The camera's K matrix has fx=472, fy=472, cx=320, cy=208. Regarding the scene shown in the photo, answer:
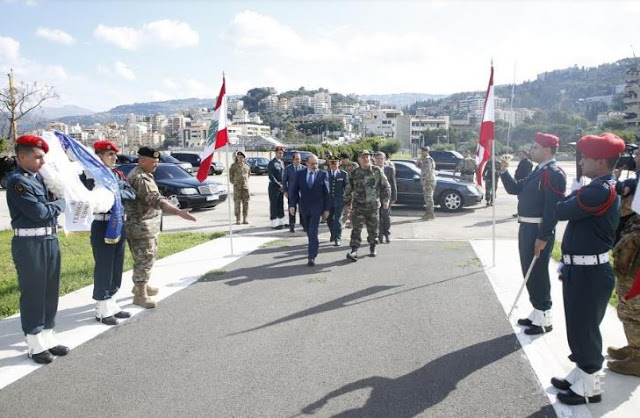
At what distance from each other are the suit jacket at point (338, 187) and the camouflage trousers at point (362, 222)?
1.53m

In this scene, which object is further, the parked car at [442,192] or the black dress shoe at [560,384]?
the parked car at [442,192]

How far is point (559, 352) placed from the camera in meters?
4.47

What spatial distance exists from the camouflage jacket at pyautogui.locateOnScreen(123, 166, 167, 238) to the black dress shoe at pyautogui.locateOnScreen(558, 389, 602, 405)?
457 centimetres

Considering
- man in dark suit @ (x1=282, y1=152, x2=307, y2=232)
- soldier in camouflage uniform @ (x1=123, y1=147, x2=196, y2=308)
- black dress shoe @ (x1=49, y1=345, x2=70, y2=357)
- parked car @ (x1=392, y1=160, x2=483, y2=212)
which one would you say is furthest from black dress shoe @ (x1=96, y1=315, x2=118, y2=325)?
parked car @ (x1=392, y1=160, x2=483, y2=212)

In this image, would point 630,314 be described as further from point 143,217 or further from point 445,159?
point 445,159

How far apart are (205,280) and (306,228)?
6.70 feet

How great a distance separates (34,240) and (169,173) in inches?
492

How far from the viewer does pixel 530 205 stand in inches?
199

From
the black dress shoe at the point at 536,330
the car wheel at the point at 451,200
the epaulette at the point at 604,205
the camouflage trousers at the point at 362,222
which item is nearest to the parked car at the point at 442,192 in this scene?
the car wheel at the point at 451,200

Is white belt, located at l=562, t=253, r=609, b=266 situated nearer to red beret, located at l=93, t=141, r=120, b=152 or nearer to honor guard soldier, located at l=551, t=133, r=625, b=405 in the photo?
honor guard soldier, located at l=551, t=133, r=625, b=405

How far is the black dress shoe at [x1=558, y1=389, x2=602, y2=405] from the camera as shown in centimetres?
352

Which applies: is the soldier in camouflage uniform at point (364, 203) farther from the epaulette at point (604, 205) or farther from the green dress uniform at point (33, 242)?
the epaulette at point (604, 205)

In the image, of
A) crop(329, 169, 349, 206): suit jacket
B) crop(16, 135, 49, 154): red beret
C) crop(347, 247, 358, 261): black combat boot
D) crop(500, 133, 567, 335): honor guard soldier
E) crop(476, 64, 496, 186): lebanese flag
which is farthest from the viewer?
crop(329, 169, 349, 206): suit jacket

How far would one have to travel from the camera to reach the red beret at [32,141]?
4.19m
